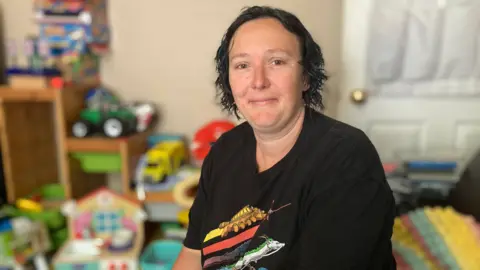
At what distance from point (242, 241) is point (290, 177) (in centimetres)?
15

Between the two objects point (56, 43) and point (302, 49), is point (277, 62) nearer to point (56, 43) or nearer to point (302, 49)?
point (302, 49)

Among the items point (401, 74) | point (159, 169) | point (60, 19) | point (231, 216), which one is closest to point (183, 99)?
point (159, 169)

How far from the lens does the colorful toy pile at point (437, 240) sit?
3.46 ft

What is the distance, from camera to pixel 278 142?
2.73 ft

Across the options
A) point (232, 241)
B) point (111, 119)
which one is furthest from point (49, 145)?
point (232, 241)

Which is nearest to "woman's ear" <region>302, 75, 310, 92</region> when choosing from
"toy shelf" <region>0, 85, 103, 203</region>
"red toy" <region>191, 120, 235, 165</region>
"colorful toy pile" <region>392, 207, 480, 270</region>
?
"colorful toy pile" <region>392, 207, 480, 270</region>

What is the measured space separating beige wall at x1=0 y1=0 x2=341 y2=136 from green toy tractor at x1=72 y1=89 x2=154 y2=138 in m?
0.12

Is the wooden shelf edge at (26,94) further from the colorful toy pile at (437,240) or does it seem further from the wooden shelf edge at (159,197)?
the colorful toy pile at (437,240)

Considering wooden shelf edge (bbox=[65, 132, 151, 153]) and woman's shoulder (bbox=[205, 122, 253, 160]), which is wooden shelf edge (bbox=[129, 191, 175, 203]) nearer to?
wooden shelf edge (bbox=[65, 132, 151, 153])

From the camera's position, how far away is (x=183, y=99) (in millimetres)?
1812

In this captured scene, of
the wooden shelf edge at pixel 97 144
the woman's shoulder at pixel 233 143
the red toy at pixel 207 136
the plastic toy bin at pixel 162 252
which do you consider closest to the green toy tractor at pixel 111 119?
the wooden shelf edge at pixel 97 144

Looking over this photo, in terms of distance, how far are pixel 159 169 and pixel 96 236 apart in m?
0.33

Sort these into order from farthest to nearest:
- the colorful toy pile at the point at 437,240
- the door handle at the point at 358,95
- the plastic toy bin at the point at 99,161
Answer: the door handle at the point at 358,95 → the plastic toy bin at the point at 99,161 → the colorful toy pile at the point at 437,240

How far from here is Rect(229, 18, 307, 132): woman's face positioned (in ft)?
2.51
